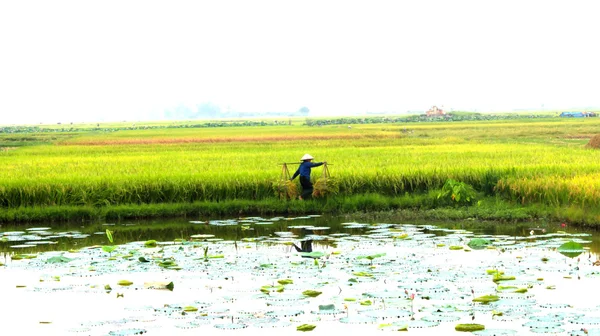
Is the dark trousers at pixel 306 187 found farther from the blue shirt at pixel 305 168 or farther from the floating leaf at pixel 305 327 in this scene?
the floating leaf at pixel 305 327

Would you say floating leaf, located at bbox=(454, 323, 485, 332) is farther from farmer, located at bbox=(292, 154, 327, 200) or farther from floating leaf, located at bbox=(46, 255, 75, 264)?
farmer, located at bbox=(292, 154, 327, 200)

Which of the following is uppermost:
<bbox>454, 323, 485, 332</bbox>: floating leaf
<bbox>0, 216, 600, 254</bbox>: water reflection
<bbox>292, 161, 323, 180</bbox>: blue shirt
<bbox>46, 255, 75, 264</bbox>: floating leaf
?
<bbox>292, 161, 323, 180</bbox>: blue shirt

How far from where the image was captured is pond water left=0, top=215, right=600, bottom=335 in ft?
24.8

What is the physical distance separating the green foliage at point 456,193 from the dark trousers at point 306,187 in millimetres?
2744

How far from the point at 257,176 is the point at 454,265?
8340 mm

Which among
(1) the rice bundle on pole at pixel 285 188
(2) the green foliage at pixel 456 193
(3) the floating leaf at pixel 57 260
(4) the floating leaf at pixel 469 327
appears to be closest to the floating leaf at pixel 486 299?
(4) the floating leaf at pixel 469 327

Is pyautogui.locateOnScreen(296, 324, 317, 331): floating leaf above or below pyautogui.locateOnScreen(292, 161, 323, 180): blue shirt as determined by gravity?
below

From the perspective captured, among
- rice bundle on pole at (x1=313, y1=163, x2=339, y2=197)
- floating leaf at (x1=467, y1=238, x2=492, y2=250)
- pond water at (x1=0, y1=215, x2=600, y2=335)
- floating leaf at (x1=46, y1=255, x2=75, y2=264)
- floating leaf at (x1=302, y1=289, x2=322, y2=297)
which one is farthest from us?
rice bundle on pole at (x1=313, y1=163, x2=339, y2=197)

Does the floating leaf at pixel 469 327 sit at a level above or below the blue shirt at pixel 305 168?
below

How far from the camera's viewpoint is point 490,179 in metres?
17.5

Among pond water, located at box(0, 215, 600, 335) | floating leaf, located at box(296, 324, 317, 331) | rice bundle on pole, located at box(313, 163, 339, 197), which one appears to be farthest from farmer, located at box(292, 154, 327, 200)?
floating leaf, located at box(296, 324, 317, 331)

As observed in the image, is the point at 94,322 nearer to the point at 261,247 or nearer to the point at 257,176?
the point at 261,247

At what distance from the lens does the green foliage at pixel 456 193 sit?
16.1 metres

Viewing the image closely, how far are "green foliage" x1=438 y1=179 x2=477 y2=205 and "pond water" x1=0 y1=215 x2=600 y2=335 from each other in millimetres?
1981
